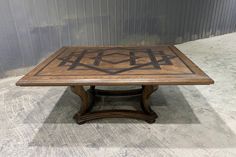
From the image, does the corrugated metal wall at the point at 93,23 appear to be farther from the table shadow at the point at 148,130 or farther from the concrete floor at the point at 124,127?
the table shadow at the point at 148,130

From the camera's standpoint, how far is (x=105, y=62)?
1.70 meters

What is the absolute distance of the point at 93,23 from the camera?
306 centimetres

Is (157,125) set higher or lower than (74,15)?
lower

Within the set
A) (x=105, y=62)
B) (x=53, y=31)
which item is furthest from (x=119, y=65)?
(x=53, y=31)

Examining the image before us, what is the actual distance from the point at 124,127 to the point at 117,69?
1.64ft

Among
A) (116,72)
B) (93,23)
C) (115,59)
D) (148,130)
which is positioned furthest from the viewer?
(93,23)

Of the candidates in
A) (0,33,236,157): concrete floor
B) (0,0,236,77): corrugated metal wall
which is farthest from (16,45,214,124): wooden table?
(0,0,236,77): corrugated metal wall

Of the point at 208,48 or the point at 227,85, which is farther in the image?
the point at 208,48

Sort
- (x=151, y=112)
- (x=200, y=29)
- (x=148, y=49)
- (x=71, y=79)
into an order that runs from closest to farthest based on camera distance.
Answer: (x=71, y=79)
(x=151, y=112)
(x=148, y=49)
(x=200, y=29)

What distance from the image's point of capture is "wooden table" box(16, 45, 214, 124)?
1324 millimetres

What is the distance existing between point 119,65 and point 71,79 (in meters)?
0.43

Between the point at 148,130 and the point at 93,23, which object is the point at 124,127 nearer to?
the point at 148,130

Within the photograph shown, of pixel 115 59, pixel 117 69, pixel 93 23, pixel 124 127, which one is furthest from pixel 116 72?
pixel 93 23

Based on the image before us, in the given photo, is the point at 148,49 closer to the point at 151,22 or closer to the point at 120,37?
the point at 120,37
